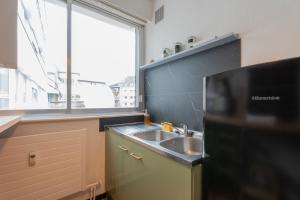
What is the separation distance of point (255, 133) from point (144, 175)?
854 mm

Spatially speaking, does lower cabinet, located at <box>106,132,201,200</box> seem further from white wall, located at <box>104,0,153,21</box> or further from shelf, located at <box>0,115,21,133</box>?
white wall, located at <box>104,0,153,21</box>

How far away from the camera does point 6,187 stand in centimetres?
130

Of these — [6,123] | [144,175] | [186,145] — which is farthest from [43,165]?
[186,145]

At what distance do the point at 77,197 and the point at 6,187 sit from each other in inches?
26.0

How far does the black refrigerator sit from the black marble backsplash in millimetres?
609

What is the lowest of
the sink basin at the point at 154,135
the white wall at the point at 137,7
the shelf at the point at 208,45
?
the sink basin at the point at 154,135

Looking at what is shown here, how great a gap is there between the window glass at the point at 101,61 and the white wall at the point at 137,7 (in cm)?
27

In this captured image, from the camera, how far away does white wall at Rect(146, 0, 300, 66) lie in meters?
0.97

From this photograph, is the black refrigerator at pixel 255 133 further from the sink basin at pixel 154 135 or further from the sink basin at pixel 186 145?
the sink basin at pixel 154 135

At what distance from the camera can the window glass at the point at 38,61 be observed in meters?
1.53

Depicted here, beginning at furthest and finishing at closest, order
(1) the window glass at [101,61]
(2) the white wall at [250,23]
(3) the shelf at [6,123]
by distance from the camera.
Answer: (1) the window glass at [101,61] → (2) the white wall at [250,23] → (3) the shelf at [6,123]

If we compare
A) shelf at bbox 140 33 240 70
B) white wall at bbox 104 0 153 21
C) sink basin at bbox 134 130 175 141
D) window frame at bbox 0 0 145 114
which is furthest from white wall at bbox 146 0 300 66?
sink basin at bbox 134 130 175 141

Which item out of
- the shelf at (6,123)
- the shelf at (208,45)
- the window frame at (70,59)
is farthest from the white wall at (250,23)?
the shelf at (6,123)

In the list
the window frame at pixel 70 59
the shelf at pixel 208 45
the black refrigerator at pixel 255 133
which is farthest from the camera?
the window frame at pixel 70 59
